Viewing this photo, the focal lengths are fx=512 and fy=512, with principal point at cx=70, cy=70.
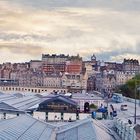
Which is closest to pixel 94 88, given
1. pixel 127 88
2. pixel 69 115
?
pixel 127 88

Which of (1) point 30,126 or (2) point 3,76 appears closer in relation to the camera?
(1) point 30,126

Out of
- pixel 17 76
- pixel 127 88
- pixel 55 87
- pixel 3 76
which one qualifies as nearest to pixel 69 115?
pixel 127 88

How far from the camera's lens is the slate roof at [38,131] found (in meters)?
17.7

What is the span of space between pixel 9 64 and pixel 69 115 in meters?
128

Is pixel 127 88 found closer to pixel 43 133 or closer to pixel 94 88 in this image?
pixel 94 88

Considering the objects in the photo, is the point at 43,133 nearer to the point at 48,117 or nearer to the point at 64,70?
the point at 48,117

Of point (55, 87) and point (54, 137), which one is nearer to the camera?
point (54, 137)

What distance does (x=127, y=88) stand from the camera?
74875mm

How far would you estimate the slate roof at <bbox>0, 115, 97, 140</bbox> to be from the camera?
1766cm

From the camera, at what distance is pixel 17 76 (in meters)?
134

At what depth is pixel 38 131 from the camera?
67.7ft

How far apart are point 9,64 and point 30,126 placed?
476ft

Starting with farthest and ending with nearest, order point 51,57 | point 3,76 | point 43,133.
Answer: point 51,57
point 3,76
point 43,133

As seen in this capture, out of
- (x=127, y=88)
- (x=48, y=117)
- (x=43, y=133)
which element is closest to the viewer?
(x=43, y=133)
